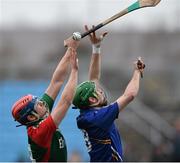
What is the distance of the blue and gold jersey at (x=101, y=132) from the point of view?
32.1 feet

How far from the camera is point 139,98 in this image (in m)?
22.2

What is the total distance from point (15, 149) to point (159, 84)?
568 cm

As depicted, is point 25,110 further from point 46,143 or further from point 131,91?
point 131,91

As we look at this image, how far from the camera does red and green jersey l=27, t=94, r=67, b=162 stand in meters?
9.69

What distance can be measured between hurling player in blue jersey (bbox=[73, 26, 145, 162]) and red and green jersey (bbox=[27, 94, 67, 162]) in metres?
0.31

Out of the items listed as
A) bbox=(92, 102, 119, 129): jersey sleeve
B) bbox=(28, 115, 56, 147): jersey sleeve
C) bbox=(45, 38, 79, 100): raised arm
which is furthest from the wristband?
bbox=(28, 115, 56, 147): jersey sleeve

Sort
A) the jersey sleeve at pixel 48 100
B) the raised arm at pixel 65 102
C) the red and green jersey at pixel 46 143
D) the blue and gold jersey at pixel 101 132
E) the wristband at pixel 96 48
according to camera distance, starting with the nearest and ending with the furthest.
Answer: the raised arm at pixel 65 102 → the red and green jersey at pixel 46 143 → the blue and gold jersey at pixel 101 132 → the jersey sleeve at pixel 48 100 → the wristband at pixel 96 48

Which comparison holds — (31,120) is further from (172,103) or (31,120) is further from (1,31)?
(1,31)

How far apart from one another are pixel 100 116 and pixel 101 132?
0.62 ft

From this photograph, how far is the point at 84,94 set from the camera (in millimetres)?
10016

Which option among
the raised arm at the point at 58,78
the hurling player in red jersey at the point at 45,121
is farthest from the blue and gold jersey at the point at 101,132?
the raised arm at the point at 58,78

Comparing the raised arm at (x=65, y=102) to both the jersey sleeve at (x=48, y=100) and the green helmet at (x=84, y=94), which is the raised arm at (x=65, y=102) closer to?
the green helmet at (x=84, y=94)

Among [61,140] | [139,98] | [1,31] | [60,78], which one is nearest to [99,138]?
[61,140]

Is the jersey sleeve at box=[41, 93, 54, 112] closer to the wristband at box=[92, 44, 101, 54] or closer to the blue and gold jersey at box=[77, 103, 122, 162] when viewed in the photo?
the blue and gold jersey at box=[77, 103, 122, 162]
